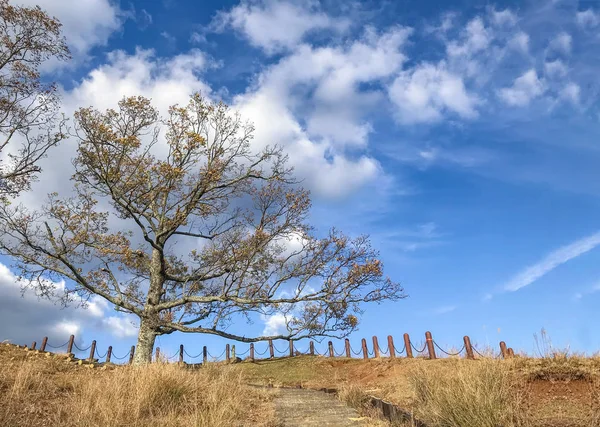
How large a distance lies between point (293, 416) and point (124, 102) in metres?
14.0

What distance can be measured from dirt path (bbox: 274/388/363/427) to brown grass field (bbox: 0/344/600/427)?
0.98 ft

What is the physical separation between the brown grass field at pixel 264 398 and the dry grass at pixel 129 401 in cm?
2

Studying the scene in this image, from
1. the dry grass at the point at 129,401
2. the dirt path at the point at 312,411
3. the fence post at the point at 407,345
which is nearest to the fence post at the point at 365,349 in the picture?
the fence post at the point at 407,345

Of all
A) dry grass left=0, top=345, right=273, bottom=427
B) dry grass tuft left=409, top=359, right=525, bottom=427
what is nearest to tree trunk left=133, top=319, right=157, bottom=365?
dry grass left=0, top=345, right=273, bottom=427

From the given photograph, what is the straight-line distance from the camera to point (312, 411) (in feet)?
30.9

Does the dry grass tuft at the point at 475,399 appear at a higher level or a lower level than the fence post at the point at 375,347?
lower

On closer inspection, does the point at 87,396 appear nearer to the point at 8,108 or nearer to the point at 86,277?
the point at 86,277

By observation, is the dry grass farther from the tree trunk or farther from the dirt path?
the tree trunk

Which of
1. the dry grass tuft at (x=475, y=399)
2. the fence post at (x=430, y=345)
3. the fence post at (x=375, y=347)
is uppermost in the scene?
the fence post at (x=375, y=347)

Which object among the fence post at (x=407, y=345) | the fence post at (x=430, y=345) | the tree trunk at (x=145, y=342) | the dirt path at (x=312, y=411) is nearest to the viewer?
the dirt path at (x=312, y=411)

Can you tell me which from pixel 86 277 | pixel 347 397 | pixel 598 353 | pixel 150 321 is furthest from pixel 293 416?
pixel 86 277

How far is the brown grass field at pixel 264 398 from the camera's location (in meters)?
6.51

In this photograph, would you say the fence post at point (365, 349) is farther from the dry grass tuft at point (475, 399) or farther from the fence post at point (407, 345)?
the dry grass tuft at point (475, 399)

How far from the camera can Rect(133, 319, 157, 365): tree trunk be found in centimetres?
1672
